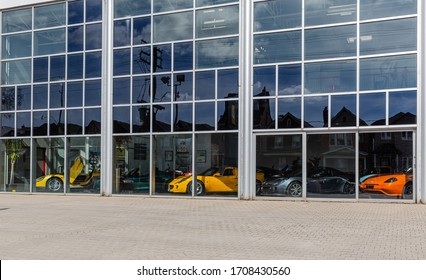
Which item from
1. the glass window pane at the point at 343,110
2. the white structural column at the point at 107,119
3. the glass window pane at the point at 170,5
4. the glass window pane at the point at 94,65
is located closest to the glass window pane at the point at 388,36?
the glass window pane at the point at 343,110

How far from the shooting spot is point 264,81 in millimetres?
16375

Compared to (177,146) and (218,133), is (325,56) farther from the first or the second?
(177,146)

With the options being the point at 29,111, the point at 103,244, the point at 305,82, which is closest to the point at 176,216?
the point at 103,244

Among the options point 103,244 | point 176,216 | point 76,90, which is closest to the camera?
point 103,244

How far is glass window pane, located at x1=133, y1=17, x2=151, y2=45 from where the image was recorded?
1808 centimetres

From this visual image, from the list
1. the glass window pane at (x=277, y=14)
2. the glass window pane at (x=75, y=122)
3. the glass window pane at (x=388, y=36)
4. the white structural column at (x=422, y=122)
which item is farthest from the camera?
the glass window pane at (x=75, y=122)

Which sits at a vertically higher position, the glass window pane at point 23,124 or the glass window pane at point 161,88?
the glass window pane at point 161,88

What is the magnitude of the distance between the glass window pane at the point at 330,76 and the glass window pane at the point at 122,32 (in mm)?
7420

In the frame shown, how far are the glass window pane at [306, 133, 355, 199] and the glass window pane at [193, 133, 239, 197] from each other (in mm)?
2726

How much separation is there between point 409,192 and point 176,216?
7.81 metres

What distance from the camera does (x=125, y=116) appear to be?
718 inches

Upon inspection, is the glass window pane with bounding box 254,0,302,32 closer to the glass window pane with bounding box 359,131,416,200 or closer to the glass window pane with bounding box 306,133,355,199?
the glass window pane with bounding box 306,133,355,199

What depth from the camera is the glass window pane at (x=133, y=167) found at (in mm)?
17891

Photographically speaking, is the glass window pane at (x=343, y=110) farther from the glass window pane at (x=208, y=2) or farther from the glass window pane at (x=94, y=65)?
the glass window pane at (x=94, y=65)
